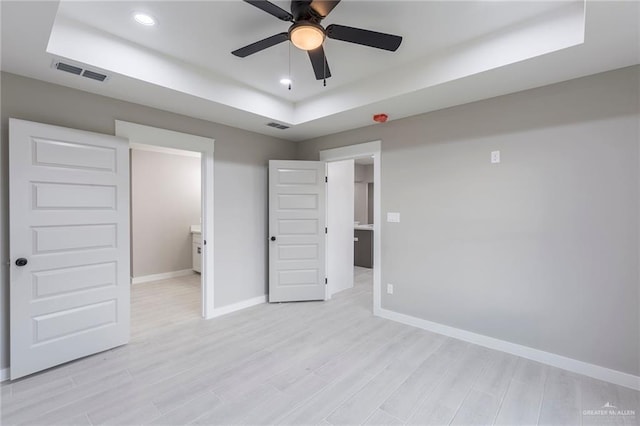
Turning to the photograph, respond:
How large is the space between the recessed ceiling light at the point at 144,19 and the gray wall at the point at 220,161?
1.09 meters

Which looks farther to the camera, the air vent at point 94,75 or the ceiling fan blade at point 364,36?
the air vent at point 94,75

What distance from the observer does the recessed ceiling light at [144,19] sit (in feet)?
6.89

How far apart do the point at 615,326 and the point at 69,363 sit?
460 centimetres

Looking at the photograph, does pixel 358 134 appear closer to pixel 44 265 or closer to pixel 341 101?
pixel 341 101

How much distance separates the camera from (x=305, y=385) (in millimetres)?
2316

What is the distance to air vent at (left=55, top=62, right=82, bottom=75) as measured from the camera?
7.40ft

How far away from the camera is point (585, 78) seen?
2.44 meters

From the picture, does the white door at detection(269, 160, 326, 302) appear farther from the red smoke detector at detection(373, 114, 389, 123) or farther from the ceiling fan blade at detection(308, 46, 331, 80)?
the ceiling fan blade at detection(308, 46, 331, 80)

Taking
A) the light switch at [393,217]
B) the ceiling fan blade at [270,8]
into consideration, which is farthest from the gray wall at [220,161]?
the ceiling fan blade at [270,8]

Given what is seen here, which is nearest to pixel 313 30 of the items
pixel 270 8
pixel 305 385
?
pixel 270 8

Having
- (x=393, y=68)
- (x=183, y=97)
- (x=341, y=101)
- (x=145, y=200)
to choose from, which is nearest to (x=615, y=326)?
(x=393, y=68)

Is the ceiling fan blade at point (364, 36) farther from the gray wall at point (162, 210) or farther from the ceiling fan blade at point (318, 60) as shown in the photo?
the gray wall at point (162, 210)

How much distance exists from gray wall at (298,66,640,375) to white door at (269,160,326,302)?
115 centimetres

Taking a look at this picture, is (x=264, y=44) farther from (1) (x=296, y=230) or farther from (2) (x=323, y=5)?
(1) (x=296, y=230)
